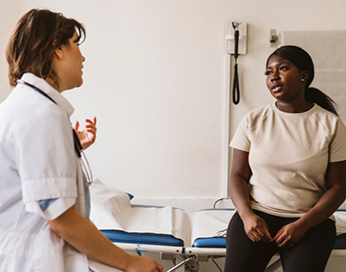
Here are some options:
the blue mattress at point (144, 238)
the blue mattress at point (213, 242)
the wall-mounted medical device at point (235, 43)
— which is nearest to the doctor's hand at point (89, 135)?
the blue mattress at point (144, 238)

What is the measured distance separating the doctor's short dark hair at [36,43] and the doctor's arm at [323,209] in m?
0.96

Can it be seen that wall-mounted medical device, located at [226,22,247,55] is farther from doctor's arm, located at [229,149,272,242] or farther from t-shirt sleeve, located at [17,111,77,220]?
t-shirt sleeve, located at [17,111,77,220]

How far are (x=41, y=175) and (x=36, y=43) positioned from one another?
0.33 m

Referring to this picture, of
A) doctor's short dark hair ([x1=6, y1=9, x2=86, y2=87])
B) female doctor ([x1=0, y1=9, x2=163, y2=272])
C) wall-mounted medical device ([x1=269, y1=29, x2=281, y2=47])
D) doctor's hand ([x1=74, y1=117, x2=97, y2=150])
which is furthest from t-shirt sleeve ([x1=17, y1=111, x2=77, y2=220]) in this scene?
wall-mounted medical device ([x1=269, y1=29, x2=281, y2=47])

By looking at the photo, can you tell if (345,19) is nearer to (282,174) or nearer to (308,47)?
(308,47)

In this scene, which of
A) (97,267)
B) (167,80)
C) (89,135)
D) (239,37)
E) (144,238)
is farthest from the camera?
(167,80)

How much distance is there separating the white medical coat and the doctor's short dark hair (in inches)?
3.8

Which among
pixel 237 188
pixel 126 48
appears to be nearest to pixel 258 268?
pixel 237 188

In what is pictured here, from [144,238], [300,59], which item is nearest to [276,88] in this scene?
[300,59]

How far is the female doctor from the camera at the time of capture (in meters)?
0.69

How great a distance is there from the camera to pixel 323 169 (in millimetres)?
1336

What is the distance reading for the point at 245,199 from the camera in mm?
1382

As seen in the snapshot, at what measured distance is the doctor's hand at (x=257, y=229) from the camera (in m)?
1.25

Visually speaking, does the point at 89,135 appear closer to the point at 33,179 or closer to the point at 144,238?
the point at 33,179
